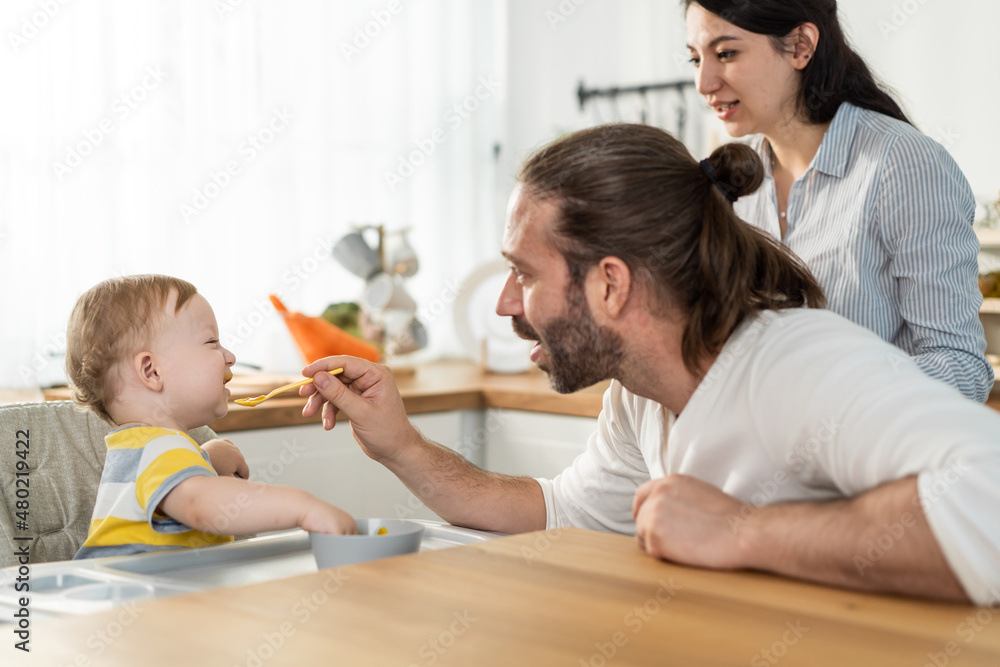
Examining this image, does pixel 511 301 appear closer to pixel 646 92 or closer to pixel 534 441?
pixel 534 441

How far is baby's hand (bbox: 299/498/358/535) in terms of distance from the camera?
103 centimetres

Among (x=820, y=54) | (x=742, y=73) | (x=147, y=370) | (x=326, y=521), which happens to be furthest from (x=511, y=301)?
(x=820, y=54)

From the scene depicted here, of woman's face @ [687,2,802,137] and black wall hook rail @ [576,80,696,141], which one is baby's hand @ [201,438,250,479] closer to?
woman's face @ [687,2,802,137]

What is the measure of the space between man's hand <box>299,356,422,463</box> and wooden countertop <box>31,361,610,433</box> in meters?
0.77

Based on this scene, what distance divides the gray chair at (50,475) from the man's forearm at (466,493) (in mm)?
427

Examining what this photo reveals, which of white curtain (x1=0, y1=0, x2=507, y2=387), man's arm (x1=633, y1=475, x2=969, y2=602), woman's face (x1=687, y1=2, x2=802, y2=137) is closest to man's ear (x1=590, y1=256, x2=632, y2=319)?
man's arm (x1=633, y1=475, x2=969, y2=602)

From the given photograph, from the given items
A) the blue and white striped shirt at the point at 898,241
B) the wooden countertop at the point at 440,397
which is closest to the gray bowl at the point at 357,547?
the blue and white striped shirt at the point at 898,241

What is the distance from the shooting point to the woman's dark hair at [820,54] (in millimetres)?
1531

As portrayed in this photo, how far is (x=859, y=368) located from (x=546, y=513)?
0.55m

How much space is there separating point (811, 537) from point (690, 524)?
11 cm

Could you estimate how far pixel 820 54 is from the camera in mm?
1572

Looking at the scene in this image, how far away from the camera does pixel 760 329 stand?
111cm

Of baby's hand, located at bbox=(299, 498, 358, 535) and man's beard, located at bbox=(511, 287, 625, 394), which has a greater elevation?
man's beard, located at bbox=(511, 287, 625, 394)

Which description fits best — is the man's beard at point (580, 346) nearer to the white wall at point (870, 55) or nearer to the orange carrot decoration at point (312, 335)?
the orange carrot decoration at point (312, 335)
